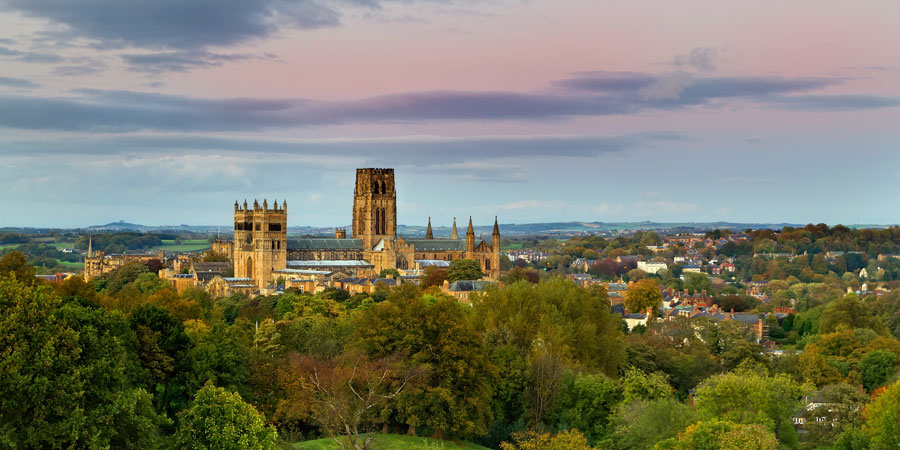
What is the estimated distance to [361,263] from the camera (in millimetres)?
163500

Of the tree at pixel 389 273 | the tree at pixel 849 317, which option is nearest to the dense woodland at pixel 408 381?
the tree at pixel 849 317

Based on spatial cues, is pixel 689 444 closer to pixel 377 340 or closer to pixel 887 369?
pixel 377 340

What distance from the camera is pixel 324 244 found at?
553ft

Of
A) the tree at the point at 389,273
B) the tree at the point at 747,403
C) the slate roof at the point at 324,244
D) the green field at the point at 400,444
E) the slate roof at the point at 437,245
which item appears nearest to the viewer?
the green field at the point at 400,444

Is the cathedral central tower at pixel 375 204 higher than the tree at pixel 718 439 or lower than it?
higher

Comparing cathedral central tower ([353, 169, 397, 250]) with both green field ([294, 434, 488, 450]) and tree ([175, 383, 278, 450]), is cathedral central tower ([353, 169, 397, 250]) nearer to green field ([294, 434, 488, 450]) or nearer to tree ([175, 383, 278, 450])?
green field ([294, 434, 488, 450])

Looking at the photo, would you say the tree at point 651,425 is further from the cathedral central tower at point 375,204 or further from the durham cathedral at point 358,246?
the cathedral central tower at point 375,204

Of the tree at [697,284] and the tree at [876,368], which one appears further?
the tree at [697,284]

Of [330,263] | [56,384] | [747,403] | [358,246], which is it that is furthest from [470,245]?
[56,384]

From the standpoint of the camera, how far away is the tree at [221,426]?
35344 millimetres

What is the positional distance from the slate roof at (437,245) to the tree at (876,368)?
101 m

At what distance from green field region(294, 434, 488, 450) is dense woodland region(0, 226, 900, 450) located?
0.57 meters

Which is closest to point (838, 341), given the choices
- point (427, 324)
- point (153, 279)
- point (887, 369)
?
point (887, 369)

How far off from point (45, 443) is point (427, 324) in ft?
72.1
